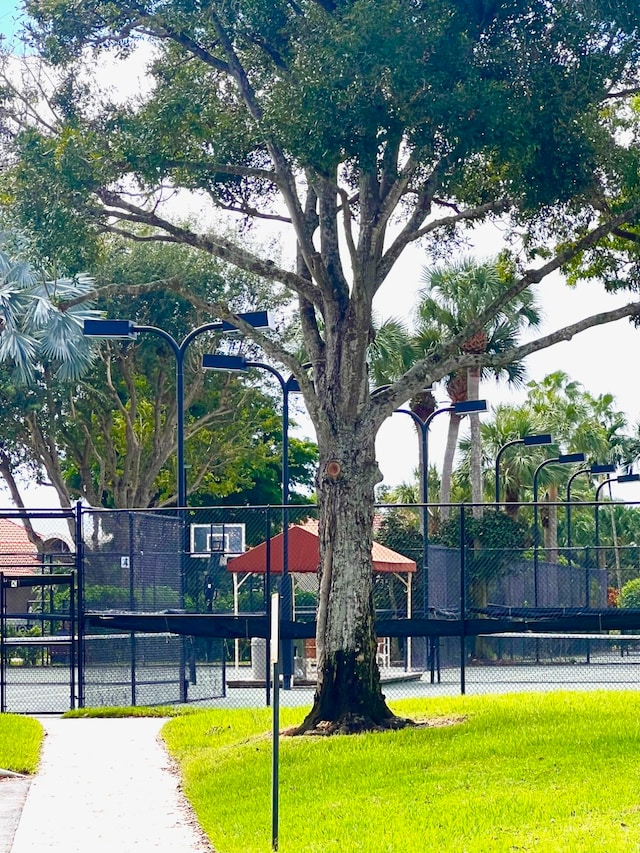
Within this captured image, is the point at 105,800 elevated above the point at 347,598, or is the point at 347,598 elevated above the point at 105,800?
the point at 347,598

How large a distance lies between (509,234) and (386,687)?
924 centimetres

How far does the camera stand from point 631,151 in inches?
659

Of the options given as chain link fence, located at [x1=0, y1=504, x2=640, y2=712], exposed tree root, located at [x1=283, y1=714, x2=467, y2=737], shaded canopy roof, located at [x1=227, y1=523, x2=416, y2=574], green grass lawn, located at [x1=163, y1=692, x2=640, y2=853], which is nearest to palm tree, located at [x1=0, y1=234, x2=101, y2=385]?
chain link fence, located at [x1=0, y1=504, x2=640, y2=712]

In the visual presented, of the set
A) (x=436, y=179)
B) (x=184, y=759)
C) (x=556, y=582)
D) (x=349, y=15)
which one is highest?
(x=349, y=15)

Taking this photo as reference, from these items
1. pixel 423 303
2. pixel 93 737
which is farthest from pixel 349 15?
pixel 423 303

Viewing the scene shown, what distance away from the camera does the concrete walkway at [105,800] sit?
1026cm

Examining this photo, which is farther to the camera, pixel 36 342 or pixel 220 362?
pixel 36 342

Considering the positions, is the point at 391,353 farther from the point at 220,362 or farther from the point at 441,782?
the point at 441,782

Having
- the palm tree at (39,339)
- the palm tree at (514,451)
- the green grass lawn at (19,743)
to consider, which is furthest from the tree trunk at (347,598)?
the palm tree at (514,451)

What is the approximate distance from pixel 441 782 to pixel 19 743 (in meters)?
6.17

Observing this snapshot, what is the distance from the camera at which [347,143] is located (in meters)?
14.6

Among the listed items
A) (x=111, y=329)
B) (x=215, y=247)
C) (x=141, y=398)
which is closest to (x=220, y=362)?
(x=111, y=329)

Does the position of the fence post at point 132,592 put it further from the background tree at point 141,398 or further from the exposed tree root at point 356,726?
the background tree at point 141,398

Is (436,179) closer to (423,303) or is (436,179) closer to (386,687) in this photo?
(386,687)
